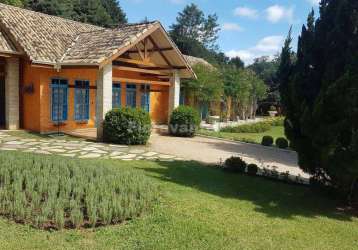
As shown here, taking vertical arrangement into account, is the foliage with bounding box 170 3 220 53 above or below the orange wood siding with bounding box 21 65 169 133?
above

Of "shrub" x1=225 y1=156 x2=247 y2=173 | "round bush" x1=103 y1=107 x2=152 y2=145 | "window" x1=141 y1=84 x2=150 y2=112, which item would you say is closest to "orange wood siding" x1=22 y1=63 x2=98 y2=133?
"round bush" x1=103 y1=107 x2=152 y2=145

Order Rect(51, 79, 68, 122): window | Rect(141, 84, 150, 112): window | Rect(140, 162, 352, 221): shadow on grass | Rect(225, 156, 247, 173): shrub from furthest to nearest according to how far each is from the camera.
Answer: Rect(141, 84, 150, 112): window, Rect(51, 79, 68, 122): window, Rect(225, 156, 247, 173): shrub, Rect(140, 162, 352, 221): shadow on grass

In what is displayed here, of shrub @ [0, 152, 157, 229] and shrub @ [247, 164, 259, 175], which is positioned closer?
shrub @ [0, 152, 157, 229]

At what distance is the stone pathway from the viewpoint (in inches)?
396

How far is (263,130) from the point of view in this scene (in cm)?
2766

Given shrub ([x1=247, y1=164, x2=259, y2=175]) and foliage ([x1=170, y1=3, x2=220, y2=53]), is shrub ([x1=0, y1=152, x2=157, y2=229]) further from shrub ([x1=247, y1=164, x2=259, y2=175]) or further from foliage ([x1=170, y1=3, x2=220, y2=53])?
foliage ([x1=170, y1=3, x2=220, y2=53])

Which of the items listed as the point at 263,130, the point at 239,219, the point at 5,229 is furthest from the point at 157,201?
the point at 263,130

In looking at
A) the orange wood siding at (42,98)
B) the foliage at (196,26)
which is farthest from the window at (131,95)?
the foliage at (196,26)

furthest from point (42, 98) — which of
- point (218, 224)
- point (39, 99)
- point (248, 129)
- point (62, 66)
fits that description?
point (248, 129)

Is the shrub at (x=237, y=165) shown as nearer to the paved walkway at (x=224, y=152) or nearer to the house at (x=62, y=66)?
the paved walkway at (x=224, y=152)

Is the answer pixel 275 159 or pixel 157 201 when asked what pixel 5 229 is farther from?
pixel 275 159

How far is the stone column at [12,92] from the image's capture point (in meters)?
14.0

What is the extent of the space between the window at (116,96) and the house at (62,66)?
1.01m

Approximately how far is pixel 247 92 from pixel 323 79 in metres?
24.1
